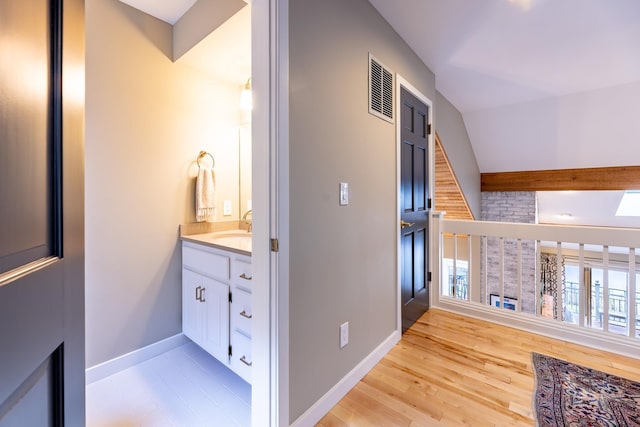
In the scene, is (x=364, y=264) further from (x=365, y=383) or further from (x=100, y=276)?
(x=100, y=276)

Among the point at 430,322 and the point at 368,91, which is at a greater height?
the point at 368,91

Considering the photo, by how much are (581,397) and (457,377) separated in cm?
64

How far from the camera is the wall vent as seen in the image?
1875 mm

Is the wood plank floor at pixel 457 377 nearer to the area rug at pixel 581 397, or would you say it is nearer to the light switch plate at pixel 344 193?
the area rug at pixel 581 397

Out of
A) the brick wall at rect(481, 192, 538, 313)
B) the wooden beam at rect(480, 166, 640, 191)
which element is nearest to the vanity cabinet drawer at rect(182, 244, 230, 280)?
the wooden beam at rect(480, 166, 640, 191)

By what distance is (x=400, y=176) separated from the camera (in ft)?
7.43

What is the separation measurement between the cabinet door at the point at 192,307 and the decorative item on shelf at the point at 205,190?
1.56 ft

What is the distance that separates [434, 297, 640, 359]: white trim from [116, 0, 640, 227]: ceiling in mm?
2293

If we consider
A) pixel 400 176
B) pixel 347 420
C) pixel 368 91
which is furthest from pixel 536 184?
pixel 347 420

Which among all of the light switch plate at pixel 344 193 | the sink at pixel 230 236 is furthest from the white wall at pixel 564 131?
the sink at pixel 230 236

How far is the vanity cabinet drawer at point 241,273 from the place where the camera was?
1640 millimetres

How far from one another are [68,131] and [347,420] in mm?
1670

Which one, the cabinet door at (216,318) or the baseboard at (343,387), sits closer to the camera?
the baseboard at (343,387)

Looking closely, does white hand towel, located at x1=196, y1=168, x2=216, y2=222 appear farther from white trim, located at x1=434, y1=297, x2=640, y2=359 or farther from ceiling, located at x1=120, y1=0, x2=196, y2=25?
white trim, located at x1=434, y1=297, x2=640, y2=359
